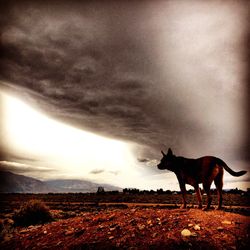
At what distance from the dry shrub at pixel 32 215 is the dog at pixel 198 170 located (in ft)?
31.8

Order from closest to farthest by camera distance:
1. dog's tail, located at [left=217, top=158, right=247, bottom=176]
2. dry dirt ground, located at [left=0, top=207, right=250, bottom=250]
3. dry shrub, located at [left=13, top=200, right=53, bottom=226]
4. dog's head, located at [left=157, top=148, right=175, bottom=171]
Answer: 1. dry dirt ground, located at [left=0, top=207, right=250, bottom=250]
2. dog's tail, located at [left=217, top=158, right=247, bottom=176]
3. dog's head, located at [left=157, top=148, right=175, bottom=171]
4. dry shrub, located at [left=13, top=200, right=53, bottom=226]

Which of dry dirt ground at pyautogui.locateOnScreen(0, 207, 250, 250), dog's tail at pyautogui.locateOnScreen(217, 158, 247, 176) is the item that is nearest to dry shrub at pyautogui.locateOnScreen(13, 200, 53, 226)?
dry dirt ground at pyautogui.locateOnScreen(0, 207, 250, 250)

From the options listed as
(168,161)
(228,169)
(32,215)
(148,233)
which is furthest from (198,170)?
(32,215)

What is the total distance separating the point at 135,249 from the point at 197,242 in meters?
1.55

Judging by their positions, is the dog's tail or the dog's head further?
the dog's head

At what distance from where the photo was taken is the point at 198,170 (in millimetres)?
9086

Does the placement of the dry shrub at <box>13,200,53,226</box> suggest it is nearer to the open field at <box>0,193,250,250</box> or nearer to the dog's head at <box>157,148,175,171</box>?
the open field at <box>0,193,250,250</box>

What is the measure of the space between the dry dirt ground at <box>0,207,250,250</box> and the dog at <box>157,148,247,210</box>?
0.95 m

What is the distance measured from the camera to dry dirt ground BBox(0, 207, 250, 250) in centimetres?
654

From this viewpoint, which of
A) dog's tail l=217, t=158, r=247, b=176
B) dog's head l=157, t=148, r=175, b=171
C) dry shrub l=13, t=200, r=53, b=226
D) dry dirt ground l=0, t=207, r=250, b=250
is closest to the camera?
dry dirt ground l=0, t=207, r=250, b=250

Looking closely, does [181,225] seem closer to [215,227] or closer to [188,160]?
[215,227]

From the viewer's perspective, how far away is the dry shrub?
51.9 feet

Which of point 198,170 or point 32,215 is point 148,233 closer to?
point 198,170

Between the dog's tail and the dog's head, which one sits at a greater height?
the dog's head
